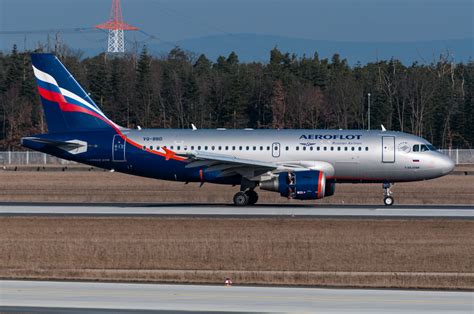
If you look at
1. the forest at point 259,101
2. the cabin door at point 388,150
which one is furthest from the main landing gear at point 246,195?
the forest at point 259,101

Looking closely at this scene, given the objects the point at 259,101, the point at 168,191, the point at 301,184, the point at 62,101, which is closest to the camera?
the point at 301,184

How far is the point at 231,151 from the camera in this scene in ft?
137

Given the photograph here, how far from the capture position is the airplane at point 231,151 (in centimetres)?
4078

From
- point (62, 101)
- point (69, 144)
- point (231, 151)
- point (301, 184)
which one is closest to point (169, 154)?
point (231, 151)

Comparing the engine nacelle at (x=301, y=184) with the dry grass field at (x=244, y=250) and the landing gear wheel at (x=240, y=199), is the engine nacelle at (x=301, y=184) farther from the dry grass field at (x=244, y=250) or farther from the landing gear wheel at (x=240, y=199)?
the dry grass field at (x=244, y=250)

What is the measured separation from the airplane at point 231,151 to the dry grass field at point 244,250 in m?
6.82

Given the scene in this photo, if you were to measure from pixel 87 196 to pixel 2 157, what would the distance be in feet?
165

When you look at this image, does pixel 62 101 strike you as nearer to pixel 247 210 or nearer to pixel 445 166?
pixel 247 210

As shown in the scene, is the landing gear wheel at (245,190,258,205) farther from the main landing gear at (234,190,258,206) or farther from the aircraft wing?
the aircraft wing

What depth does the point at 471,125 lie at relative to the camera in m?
99.9

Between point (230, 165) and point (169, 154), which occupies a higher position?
point (169, 154)

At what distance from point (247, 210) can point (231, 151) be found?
14.6ft

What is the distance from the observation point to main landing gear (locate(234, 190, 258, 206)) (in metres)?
40.4

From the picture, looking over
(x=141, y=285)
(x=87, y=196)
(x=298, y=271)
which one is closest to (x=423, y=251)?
(x=298, y=271)
